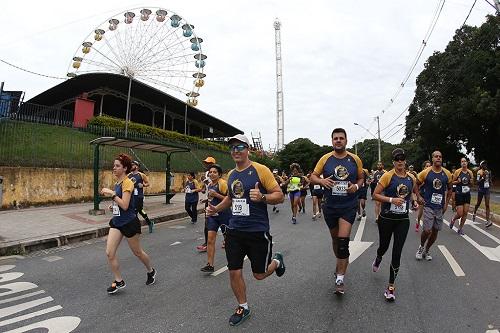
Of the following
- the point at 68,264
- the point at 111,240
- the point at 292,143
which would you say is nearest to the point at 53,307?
the point at 111,240

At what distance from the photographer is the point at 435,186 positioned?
721cm

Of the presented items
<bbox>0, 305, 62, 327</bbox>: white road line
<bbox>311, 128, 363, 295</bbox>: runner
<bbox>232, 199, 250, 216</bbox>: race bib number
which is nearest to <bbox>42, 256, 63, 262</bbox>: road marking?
<bbox>0, 305, 62, 327</bbox>: white road line

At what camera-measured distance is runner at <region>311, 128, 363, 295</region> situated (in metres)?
5.20

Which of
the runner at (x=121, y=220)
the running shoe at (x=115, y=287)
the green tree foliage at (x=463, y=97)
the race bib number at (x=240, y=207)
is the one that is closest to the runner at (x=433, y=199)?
the race bib number at (x=240, y=207)

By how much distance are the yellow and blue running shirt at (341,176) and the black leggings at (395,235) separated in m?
0.52

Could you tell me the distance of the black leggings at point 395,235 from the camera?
16.8 ft

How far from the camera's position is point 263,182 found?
14.2 ft

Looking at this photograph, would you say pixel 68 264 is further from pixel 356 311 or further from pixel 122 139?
pixel 122 139

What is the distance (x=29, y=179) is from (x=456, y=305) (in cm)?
1348

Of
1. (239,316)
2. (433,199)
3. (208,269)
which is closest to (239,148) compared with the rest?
(239,316)

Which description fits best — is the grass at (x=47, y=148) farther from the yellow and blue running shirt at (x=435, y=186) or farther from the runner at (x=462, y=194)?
the runner at (x=462, y=194)

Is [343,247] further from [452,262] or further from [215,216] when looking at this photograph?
[452,262]

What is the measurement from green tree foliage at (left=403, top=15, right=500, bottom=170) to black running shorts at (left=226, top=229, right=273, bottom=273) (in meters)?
33.8

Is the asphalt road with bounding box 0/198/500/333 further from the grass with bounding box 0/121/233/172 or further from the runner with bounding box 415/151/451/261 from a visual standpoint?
the grass with bounding box 0/121/233/172
